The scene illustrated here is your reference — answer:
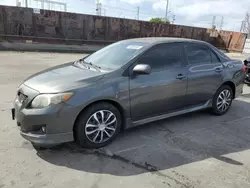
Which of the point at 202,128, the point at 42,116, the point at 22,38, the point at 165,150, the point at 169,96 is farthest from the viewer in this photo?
the point at 22,38

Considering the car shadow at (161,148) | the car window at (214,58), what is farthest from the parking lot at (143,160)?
the car window at (214,58)

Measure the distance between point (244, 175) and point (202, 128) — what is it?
1.47 meters

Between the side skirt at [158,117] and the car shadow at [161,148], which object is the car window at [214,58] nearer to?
the side skirt at [158,117]

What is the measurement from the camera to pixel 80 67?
154 inches

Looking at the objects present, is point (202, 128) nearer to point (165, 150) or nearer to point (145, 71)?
point (165, 150)

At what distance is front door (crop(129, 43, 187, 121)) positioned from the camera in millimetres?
3711

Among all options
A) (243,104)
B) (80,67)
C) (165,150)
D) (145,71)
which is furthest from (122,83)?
(243,104)

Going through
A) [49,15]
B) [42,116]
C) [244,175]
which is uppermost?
[49,15]

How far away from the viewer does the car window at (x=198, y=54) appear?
4414 mm

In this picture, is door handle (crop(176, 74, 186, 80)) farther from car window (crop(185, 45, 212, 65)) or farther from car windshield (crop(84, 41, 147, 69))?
car windshield (crop(84, 41, 147, 69))

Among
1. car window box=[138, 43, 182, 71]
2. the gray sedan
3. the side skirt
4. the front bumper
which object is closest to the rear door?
the gray sedan

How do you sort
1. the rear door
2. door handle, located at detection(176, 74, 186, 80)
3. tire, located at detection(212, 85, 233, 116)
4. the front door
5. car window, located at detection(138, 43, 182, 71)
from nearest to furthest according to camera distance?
the front door < car window, located at detection(138, 43, 182, 71) < door handle, located at detection(176, 74, 186, 80) < the rear door < tire, located at detection(212, 85, 233, 116)

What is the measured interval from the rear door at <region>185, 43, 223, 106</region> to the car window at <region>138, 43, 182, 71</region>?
0.24 meters

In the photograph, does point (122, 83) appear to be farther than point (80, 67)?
No
